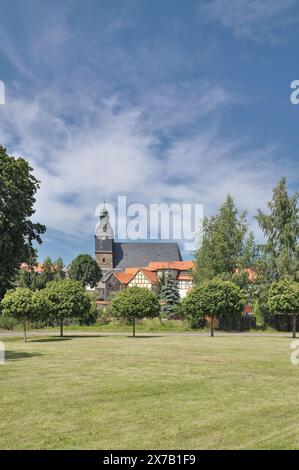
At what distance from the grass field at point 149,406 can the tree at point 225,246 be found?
38.5 metres

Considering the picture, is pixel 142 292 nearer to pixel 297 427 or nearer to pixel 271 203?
pixel 271 203

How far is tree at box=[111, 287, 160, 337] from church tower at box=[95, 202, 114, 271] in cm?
11219

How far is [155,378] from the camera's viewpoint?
15.0 m

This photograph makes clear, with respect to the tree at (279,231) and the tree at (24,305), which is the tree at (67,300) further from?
the tree at (279,231)

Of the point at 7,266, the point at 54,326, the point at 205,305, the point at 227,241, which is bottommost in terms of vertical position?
the point at 54,326

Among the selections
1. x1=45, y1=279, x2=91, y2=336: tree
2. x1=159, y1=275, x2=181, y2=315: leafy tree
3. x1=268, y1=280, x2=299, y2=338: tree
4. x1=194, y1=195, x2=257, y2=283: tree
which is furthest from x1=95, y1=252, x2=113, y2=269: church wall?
x1=268, y1=280, x2=299, y2=338: tree

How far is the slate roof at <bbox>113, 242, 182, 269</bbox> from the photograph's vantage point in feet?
509

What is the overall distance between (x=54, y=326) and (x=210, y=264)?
20.8 meters

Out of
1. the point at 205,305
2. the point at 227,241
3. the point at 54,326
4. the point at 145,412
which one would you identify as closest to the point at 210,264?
the point at 227,241

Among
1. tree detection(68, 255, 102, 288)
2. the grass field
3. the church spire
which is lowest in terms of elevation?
the grass field

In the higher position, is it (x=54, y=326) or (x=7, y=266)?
(x=7, y=266)

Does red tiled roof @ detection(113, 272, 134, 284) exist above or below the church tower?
below

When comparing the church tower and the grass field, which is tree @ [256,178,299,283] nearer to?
the grass field

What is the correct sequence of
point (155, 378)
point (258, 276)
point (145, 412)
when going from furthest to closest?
point (258, 276)
point (155, 378)
point (145, 412)
